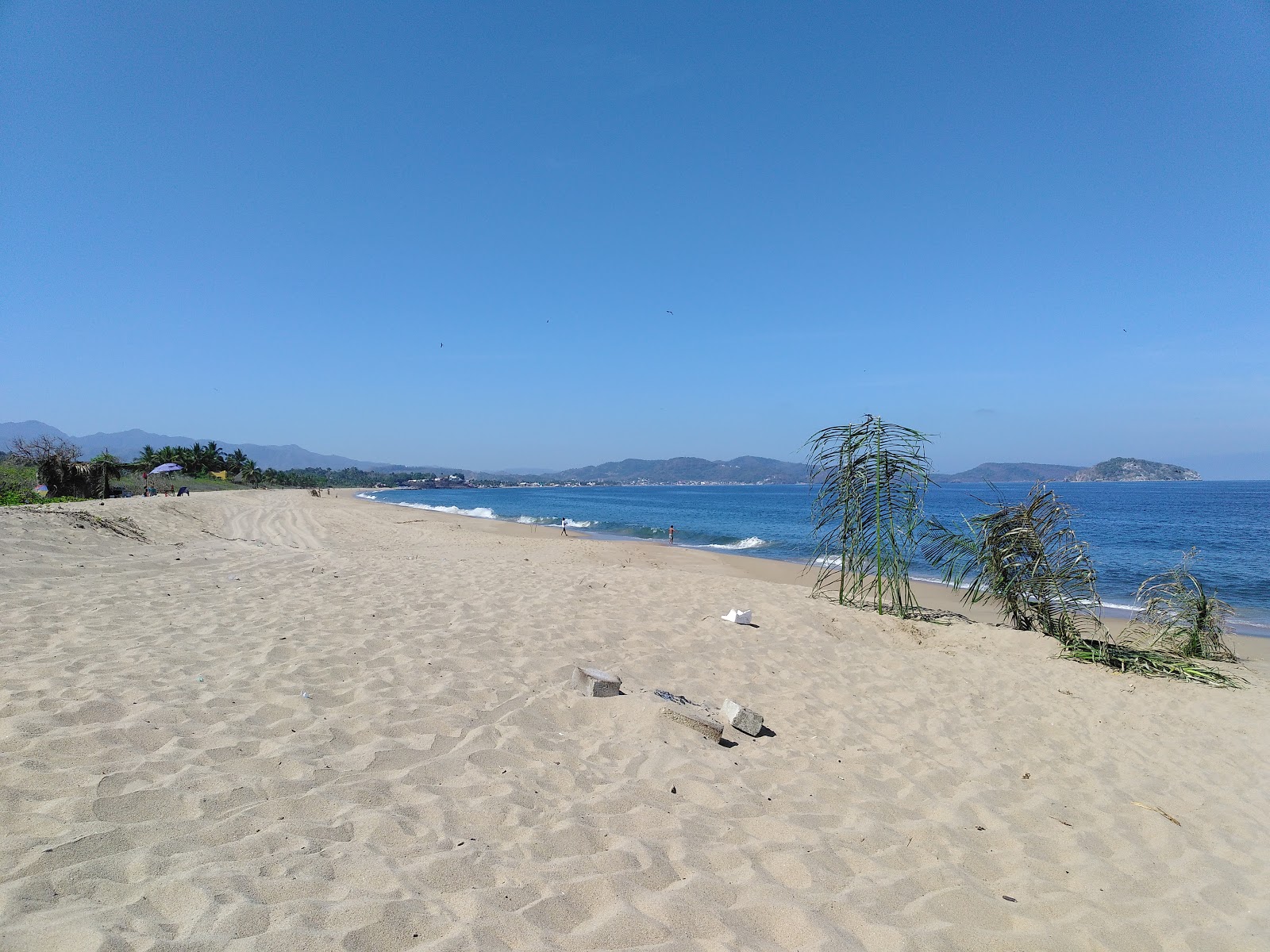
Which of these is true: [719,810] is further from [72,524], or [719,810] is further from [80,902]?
[72,524]

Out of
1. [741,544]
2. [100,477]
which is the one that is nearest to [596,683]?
[741,544]

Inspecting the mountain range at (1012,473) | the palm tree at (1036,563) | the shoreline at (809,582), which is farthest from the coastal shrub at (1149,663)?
the mountain range at (1012,473)

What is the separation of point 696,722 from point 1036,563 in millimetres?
7266

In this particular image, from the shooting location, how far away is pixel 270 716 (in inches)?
148

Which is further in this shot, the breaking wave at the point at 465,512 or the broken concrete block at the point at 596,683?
the breaking wave at the point at 465,512

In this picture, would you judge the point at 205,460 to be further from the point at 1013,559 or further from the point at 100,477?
the point at 1013,559

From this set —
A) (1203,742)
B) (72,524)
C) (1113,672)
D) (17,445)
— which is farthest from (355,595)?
(17,445)

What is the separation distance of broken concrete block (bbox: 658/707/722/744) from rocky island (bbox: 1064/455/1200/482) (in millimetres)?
188730

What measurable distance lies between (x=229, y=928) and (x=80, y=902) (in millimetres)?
496

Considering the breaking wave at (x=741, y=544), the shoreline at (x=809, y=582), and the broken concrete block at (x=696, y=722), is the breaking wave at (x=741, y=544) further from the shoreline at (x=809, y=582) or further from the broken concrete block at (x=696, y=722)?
the broken concrete block at (x=696, y=722)

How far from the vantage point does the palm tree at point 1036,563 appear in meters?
8.70

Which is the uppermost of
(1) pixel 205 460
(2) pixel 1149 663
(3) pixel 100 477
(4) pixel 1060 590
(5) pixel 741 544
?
(1) pixel 205 460

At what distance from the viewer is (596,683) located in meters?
4.69

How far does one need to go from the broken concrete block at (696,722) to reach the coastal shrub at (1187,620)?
7697 mm
